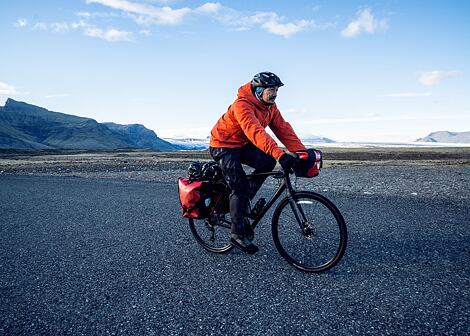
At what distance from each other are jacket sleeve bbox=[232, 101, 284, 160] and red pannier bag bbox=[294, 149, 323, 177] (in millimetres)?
291

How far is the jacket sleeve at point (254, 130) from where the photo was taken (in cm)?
418

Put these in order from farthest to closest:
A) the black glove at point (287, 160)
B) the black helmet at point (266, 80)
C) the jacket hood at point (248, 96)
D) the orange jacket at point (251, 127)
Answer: the jacket hood at point (248, 96) → the black helmet at point (266, 80) → the orange jacket at point (251, 127) → the black glove at point (287, 160)

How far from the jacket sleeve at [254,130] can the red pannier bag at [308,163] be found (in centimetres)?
29

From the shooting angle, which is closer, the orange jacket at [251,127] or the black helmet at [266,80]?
the orange jacket at [251,127]

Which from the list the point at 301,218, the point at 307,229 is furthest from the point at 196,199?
the point at 307,229

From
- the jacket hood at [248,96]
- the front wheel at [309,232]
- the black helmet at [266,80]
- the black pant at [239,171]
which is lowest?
the front wheel at [309,232]

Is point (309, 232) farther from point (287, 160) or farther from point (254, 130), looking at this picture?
point (254, 130)

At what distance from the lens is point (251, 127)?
4.31 m

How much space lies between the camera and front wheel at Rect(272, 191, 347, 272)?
4.13 meters

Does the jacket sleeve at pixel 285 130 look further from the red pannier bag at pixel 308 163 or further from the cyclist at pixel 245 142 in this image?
the red pannier bag at pixel 308 163

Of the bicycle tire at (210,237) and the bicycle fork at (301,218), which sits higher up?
the bicycle fork at (301,218)

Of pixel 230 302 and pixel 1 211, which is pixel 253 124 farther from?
pixel 1 211

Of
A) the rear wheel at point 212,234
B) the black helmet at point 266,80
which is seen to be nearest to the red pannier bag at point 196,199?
the rear wheel at point 212,234

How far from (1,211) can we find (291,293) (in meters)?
8.29
